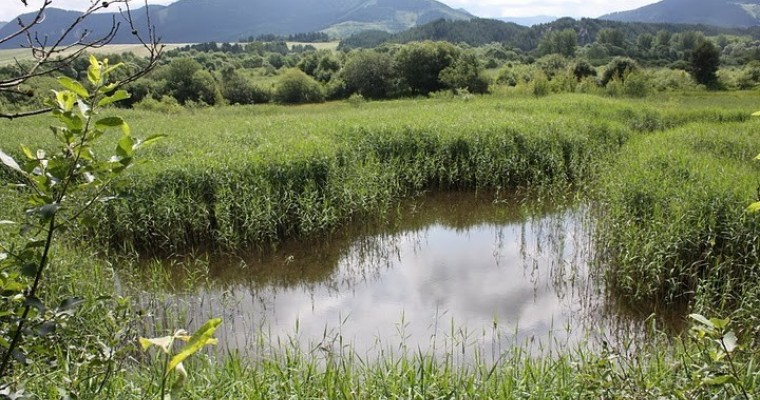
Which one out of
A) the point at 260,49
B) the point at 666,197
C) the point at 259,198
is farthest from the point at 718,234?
the point at 260,49

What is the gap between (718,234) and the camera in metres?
6.43

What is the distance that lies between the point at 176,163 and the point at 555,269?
637 centimetres

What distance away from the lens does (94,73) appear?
63.3 inches

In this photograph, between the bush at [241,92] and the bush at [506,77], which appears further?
the bush at [241,92]

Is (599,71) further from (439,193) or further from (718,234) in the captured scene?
(718,234)

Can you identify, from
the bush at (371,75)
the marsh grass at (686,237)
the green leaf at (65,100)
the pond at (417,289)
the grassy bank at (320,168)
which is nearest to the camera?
the green leaf at (65,100)

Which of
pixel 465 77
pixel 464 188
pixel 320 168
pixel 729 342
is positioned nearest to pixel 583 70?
pixel 465 77

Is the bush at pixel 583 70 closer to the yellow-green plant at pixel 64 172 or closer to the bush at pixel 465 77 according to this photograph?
the bush at pixel 465 77

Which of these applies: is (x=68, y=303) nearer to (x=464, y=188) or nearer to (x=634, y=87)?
(x=464, y=188)

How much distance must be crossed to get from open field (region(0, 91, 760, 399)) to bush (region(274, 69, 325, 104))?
27883 millimetres

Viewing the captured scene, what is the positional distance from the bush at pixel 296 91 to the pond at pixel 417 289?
112 feet

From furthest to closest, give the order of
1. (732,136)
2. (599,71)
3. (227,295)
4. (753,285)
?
1. (599,71)
2. (732,136)
3. (227,295)
4. (753,285)

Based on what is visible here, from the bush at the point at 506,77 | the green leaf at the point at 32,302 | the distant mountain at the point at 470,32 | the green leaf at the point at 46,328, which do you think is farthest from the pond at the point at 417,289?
the distant mountain at the point at 470,32

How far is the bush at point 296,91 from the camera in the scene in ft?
138
